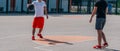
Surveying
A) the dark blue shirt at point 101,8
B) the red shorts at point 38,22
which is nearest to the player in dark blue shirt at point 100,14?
the dark blue shirt at point 101,8

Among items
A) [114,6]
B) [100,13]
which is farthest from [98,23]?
[114,6]

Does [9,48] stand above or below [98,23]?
below

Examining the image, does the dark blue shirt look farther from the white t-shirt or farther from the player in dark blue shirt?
the white t-shirt

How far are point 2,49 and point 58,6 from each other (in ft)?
102

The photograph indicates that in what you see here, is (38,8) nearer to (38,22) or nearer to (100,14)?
(38,22)

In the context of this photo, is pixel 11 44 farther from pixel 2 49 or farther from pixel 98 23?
pixel 98 23

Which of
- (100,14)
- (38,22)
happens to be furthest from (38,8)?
(100,14)

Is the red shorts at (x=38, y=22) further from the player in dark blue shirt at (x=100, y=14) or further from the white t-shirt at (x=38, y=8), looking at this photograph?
the player in dark blue shirt at (x=100, y=14)

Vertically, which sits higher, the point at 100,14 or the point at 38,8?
the point at 38,8

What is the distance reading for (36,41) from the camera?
12.9 m

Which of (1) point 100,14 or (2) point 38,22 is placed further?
(2) point 38,22

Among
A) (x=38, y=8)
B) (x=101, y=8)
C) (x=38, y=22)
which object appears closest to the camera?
(x=101, y=8)

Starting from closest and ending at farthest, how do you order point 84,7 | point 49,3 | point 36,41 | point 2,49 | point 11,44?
point 2,49 < point 11,44 < point 36,41 < point 49,3 < point 84,7

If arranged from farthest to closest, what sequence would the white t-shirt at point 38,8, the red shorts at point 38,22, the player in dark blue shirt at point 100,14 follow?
the white t-shirt at point 38,8
the red shorts at point 38,22
the player in dark blue shirt at point 100,14
